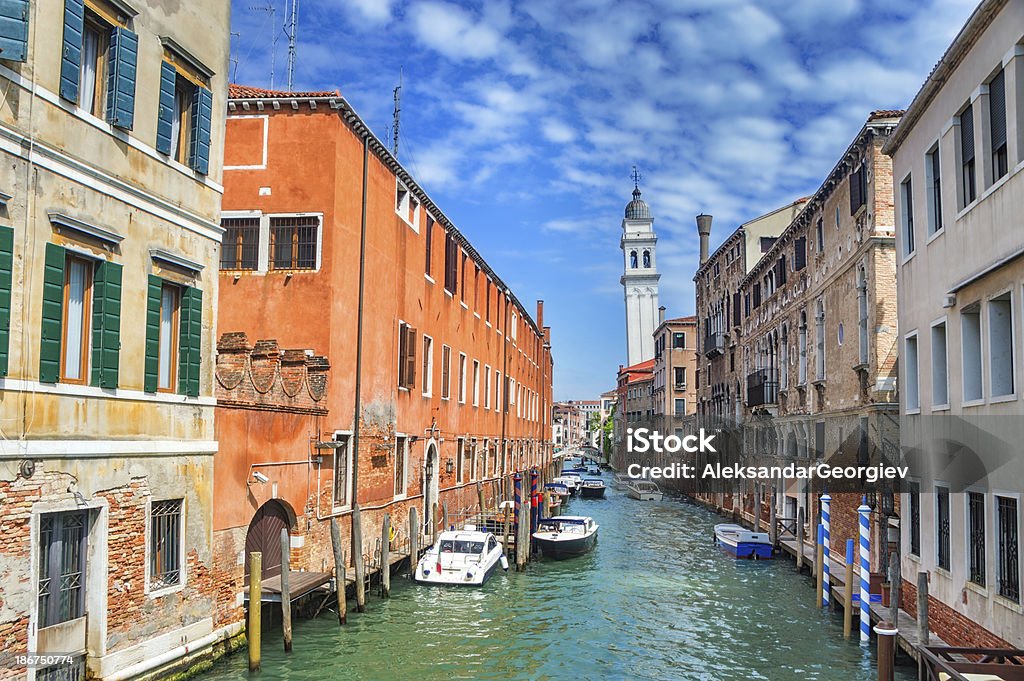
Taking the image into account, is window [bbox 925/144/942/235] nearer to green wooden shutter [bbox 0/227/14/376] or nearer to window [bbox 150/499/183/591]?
window [bbox 150/499/183/591]

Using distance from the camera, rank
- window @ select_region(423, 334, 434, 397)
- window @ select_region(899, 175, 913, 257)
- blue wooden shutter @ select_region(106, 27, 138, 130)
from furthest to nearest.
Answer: window @ select_region(423, 334, 434, 397) < window @ select_region(899, 175, 913, 257) < blue wooden shutter @ select_region(106, 27, 138, 130)

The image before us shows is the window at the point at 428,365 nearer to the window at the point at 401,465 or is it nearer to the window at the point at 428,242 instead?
the window at the point at 428,242

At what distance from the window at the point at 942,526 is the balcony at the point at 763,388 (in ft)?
49.3

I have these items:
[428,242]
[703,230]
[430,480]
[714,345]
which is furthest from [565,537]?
[703,230]

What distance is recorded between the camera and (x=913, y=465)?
42.5ft

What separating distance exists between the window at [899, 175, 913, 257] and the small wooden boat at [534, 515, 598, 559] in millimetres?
12520

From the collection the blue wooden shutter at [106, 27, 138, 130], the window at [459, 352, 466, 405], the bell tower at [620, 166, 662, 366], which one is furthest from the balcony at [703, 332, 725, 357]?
the bell tower at [620, 166, 662, 366]

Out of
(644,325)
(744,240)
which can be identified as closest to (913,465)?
(744,240)

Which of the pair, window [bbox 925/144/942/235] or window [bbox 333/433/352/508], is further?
window [bbox 333/433/352/508]

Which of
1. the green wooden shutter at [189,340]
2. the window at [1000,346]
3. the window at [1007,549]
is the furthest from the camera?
the green wooden shutter at [189,340]

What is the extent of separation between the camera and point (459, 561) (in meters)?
18.4

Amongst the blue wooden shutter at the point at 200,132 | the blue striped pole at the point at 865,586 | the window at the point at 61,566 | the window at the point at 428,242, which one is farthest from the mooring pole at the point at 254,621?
the window at the point at 428,242

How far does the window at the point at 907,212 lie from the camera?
13.2m

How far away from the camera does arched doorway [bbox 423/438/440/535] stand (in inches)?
871
